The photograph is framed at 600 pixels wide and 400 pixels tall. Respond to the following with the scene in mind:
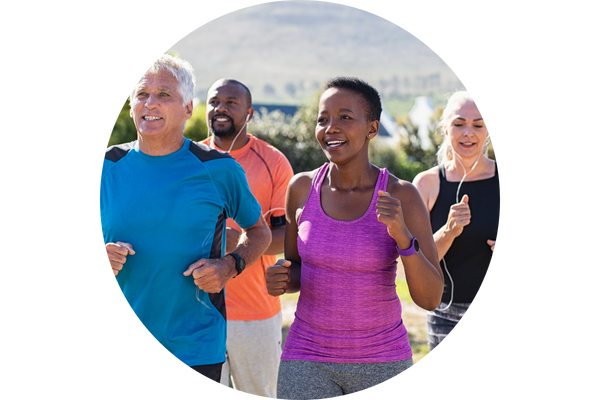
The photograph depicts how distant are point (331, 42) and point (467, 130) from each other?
920mm

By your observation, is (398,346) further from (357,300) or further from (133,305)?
(133,305)

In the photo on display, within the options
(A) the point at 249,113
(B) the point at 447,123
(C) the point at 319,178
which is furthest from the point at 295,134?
A: (C) the point at 319,178

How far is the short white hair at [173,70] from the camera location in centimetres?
240

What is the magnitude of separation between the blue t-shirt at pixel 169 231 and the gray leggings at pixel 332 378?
0.45m

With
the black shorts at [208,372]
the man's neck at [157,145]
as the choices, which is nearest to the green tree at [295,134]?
the man's neck at [157,145]

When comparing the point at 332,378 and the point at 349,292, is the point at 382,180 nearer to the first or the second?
the point at 349,292

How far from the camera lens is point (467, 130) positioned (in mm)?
2699

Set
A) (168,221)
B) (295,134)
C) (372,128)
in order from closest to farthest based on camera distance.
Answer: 1. (372,128)
2. (168,221)
3. (295,134)

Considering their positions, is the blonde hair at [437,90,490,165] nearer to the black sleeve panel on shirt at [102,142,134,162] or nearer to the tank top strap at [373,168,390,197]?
the tank top strap at [373,168,390,197]

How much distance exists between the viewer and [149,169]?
2416 mm

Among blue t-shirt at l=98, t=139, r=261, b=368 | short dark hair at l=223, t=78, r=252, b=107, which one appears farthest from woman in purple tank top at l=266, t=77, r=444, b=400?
short dark hair at l=223, t=78, r=252, b=107

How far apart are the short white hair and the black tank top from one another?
1336mm

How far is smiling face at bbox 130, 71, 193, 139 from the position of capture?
2.38 meters

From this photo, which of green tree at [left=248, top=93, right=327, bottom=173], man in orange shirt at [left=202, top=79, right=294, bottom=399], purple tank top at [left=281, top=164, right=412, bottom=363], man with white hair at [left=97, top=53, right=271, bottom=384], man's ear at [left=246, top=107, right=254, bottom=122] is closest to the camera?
purple tank top at [left=281, top=164, right=412, bottom=363]
